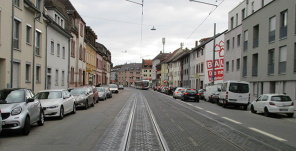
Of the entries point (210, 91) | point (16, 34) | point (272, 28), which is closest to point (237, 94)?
point (272, 28)

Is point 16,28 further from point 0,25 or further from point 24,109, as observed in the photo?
point 24,109

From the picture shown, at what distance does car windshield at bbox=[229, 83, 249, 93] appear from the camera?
24.6 m

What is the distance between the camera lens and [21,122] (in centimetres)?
957

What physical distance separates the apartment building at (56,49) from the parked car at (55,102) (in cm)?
Answer: 1034

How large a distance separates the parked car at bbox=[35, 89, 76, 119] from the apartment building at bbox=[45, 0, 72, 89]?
33.9 ft

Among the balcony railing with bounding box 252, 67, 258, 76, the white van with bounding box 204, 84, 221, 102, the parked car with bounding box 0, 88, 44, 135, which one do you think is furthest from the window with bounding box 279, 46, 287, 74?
the parked car with bounding box 0, 88, 44, 135

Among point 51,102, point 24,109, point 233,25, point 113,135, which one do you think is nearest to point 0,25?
point 51,102

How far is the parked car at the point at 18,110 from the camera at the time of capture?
31.2 ft

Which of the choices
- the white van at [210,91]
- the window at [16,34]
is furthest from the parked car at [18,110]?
the white van at [210,91]

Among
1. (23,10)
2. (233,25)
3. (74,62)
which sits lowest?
(74,62)

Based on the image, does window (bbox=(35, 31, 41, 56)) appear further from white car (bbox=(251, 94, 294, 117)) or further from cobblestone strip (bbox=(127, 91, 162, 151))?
white car (bbox=(251, 94, 294, 117))

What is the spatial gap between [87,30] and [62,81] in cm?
1803

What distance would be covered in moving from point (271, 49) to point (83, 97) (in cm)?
1739

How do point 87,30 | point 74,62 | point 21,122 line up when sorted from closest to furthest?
point 21,122
point 74,62
point 87,30
